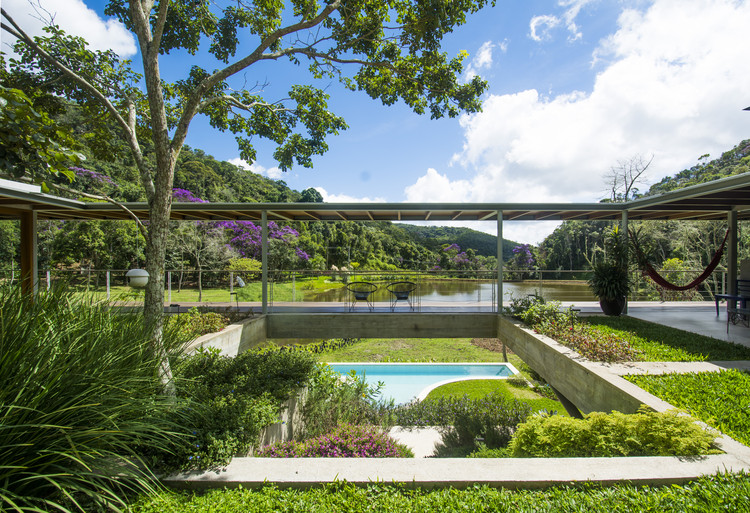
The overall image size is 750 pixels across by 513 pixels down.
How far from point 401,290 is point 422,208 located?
90.5 inches

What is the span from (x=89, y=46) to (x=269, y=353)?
617 centimetres

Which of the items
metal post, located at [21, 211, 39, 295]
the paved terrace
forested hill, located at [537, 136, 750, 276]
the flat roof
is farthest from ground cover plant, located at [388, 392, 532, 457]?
metal post, located at [21, 211, 39, 295]

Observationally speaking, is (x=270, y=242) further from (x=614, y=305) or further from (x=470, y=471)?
(x=470, y=471)

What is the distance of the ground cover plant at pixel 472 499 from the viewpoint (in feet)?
6.38

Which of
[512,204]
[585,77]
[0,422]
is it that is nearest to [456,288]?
[512,204]

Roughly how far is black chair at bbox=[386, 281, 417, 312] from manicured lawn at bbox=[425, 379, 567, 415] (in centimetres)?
260

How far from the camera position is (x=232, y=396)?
350cm

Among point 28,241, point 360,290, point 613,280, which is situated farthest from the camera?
point 360,290

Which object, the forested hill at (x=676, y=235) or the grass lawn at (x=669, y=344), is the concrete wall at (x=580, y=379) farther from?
the forested hill at (x=676, y=235)

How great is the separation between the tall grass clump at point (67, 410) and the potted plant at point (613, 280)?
8.76 meters

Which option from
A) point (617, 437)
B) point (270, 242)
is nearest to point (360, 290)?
point (617, 437)

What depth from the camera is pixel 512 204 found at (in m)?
7.81

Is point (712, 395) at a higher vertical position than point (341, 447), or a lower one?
higher

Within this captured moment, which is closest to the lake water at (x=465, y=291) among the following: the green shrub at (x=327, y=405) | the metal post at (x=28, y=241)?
the green shrub at (x=327, y=405)
